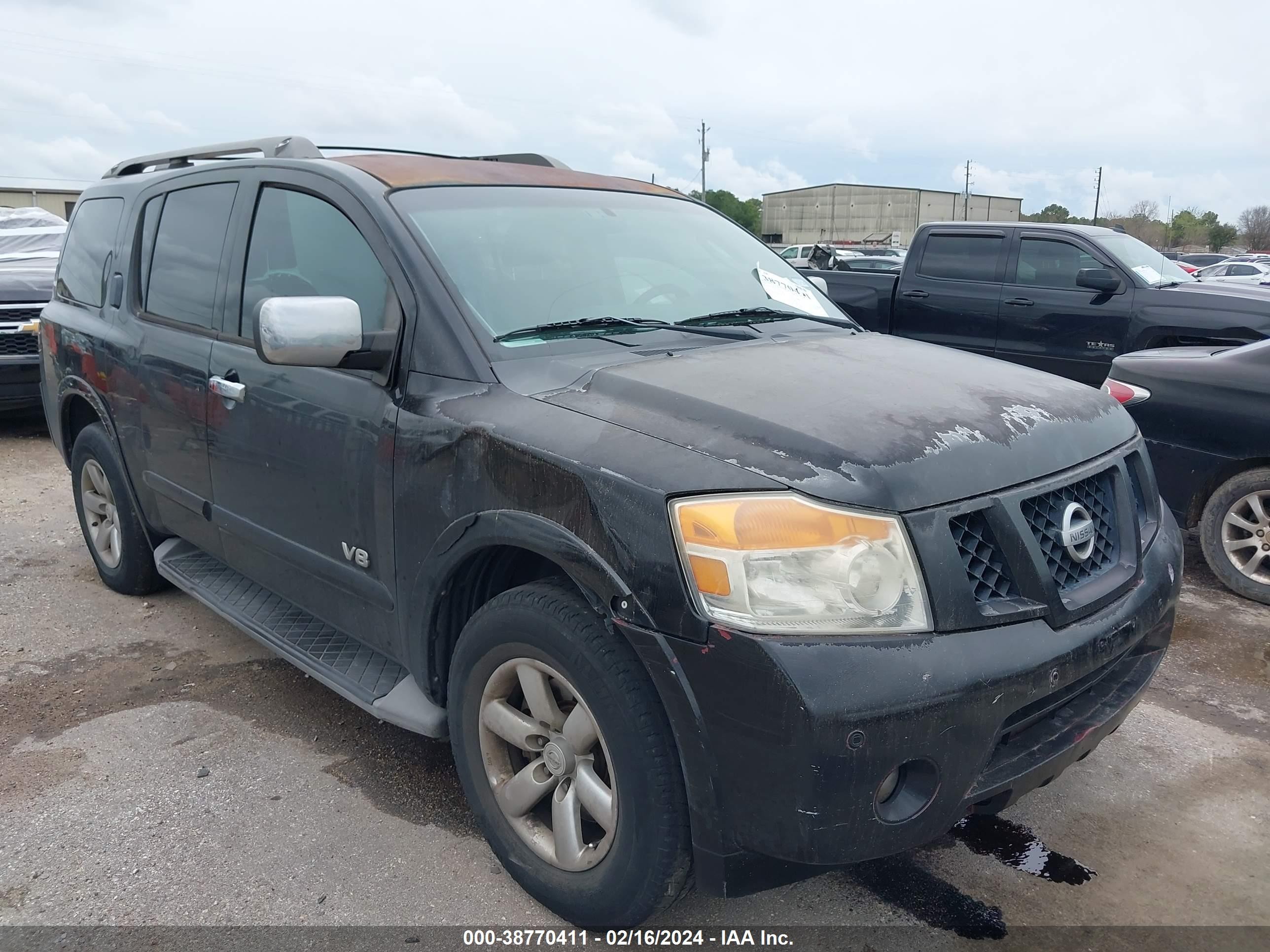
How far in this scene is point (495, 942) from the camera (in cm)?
235

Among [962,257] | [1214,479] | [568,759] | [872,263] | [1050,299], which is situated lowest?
[568,759]

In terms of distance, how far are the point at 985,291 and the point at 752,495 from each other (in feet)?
24.3

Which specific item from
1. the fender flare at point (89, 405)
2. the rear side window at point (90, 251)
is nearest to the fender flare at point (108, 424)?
the fender flare at point (89, 405)

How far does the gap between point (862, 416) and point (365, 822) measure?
1825 mm

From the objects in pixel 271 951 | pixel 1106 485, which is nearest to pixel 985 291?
pixel 1106 485

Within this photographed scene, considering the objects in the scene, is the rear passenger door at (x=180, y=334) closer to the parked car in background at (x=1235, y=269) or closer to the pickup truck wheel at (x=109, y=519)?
the pickup truck wheel at (x=109, y=519)

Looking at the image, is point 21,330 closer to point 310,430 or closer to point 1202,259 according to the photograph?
point 310,430

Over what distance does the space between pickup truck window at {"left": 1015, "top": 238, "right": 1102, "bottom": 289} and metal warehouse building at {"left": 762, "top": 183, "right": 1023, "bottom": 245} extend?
6370 cm

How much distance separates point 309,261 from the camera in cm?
309

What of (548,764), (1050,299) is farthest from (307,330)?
(1050,299)

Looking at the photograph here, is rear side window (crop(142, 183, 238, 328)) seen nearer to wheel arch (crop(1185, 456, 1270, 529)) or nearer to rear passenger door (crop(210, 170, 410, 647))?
rear passenger door (crop(210, 170, 410, 647))

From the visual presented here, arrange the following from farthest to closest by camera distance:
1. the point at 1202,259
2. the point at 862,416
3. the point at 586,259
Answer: the point at 1202,259, the point at 586,259, the point at 862,416

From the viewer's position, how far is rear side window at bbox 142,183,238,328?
352 centimetres

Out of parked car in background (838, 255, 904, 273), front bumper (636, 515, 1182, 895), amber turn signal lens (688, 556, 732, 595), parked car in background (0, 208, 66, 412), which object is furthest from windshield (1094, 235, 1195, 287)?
parked car in background (838, 255, 904, 273)
